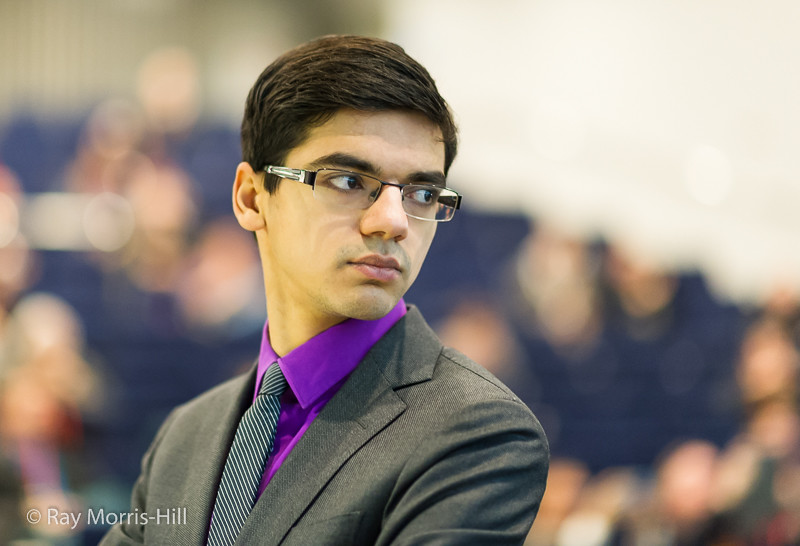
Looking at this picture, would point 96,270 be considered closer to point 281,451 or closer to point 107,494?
point 107,494

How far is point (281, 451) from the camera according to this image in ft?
3.94

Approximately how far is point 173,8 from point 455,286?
143 inches

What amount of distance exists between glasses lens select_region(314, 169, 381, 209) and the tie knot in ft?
0.95

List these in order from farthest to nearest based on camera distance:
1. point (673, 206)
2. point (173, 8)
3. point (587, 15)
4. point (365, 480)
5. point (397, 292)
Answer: point (173, 8) → point (587, 15) → point (673, 206) → point (397, 292) → point (365, 480)

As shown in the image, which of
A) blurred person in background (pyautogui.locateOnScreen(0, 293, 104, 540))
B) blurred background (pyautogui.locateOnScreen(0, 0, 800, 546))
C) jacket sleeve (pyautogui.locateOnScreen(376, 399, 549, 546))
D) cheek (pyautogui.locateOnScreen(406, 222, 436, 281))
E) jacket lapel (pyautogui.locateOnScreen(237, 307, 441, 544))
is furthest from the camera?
blurred background (pyautogui.locateOnScreen(0, 0, 800, 546))

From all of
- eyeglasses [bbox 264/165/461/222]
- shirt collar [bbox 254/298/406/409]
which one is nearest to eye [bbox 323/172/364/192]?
eyeglasses [bbox 264/165/461/222]

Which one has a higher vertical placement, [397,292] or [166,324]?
[397,292]

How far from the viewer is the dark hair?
1.16 m

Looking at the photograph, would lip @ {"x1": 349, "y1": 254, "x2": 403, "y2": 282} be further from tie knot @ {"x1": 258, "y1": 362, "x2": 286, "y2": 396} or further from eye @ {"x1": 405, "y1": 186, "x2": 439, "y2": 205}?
tie knot @ {"x1": 258, "y1": 362, "x2": 286, "y2": 396}

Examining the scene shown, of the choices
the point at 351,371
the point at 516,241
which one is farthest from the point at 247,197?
the point at 516,241

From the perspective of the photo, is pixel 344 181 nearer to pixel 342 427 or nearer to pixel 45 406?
pixel 342 427

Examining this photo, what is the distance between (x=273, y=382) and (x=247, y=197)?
307 mm

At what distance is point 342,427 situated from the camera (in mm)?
1142

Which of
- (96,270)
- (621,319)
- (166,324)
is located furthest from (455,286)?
(96,270)
